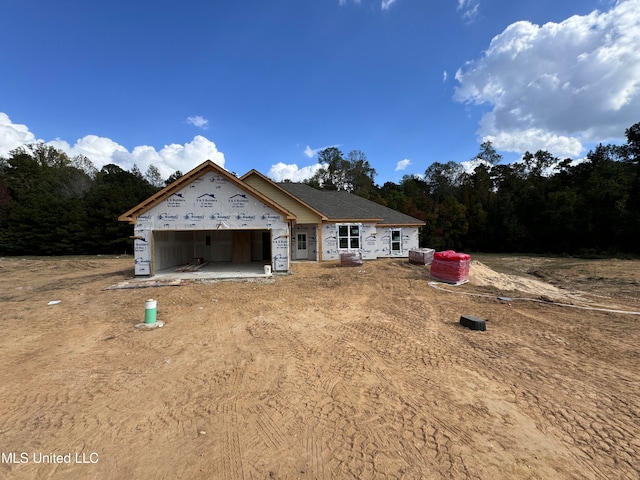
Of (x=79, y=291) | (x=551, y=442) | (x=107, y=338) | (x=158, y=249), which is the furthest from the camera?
(x=158, y=249)

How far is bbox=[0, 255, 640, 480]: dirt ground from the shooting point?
2846 millimetres

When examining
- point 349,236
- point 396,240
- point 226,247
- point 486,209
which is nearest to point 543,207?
point 486,209

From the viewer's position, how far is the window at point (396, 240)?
22.2m

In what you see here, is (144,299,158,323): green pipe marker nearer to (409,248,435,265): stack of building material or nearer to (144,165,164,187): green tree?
(409,248,435,265): stack of building material

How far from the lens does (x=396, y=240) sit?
72.9ft

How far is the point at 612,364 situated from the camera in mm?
4809

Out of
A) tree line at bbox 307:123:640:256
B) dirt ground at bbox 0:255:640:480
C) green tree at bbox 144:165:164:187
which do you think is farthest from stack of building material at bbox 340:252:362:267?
green tree at bbox 144:165:164:187

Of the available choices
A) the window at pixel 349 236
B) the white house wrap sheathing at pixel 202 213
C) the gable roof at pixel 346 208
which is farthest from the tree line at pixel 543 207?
the white house wrap sheathing at pixel 202 213

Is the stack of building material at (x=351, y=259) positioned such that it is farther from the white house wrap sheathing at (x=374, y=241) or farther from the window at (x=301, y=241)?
the window at (x=301, y=241)

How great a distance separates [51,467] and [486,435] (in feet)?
14.7

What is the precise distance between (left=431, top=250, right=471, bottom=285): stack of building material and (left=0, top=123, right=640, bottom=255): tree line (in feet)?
80.0

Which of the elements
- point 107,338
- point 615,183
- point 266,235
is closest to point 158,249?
point 266,235

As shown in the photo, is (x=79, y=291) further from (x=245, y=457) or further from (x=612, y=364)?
(x=612, y=364)

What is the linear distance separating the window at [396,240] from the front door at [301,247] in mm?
6738
